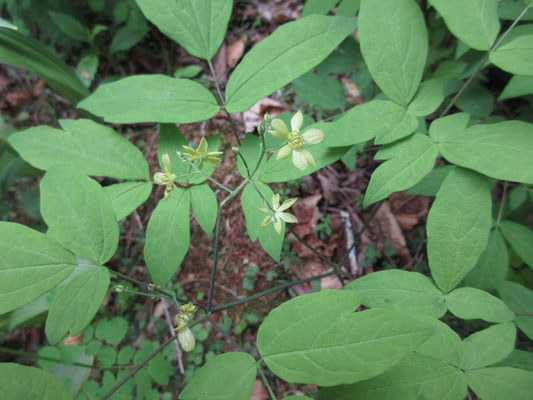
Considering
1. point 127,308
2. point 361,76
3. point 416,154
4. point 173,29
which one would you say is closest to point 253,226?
point 416,154

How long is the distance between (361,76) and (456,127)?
98 centimetres

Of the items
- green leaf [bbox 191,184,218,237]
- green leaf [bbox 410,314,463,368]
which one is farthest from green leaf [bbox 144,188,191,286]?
green leaf [bbox 410,314,463,368]

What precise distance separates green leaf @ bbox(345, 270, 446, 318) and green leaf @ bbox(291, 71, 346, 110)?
1257mm

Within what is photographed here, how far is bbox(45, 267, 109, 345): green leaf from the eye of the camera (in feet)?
4.31

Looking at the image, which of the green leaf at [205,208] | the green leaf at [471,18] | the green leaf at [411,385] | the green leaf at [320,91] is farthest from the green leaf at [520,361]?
the green leaf at [320,91]

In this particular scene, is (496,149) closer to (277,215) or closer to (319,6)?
(277,215)

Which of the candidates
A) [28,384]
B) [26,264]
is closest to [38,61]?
[26,264]

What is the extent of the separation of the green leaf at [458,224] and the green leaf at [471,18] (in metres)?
0.60

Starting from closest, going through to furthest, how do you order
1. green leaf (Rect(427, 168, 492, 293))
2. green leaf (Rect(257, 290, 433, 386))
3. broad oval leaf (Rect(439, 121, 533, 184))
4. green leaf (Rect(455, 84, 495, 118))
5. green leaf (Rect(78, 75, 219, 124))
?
green leaf (Rect(257, 290, 433, 386))
broad oval leaf (Rect(439, 121, 533, 184))
green leaf (Rect(427, 168, 492, 293))
green leaf (Rect(78, 75, 219, 124))
green leaf (Rect(455, 84, 495, 118))

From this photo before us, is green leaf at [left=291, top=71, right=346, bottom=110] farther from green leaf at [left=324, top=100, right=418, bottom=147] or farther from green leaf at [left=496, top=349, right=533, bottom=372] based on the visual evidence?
green leaf at [left=496, top=349, right=533, bottom=372]

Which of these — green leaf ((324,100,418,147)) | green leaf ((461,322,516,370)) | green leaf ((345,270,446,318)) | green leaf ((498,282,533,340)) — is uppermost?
green leaf ((324,100,418,147))

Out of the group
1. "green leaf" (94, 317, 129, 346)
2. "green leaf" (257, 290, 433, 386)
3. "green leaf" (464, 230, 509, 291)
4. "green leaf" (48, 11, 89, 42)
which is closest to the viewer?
"green leaf" (257, 290, 433, 386)

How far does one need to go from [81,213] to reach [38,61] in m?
1.75

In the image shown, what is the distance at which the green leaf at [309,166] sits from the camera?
144 centimetres
